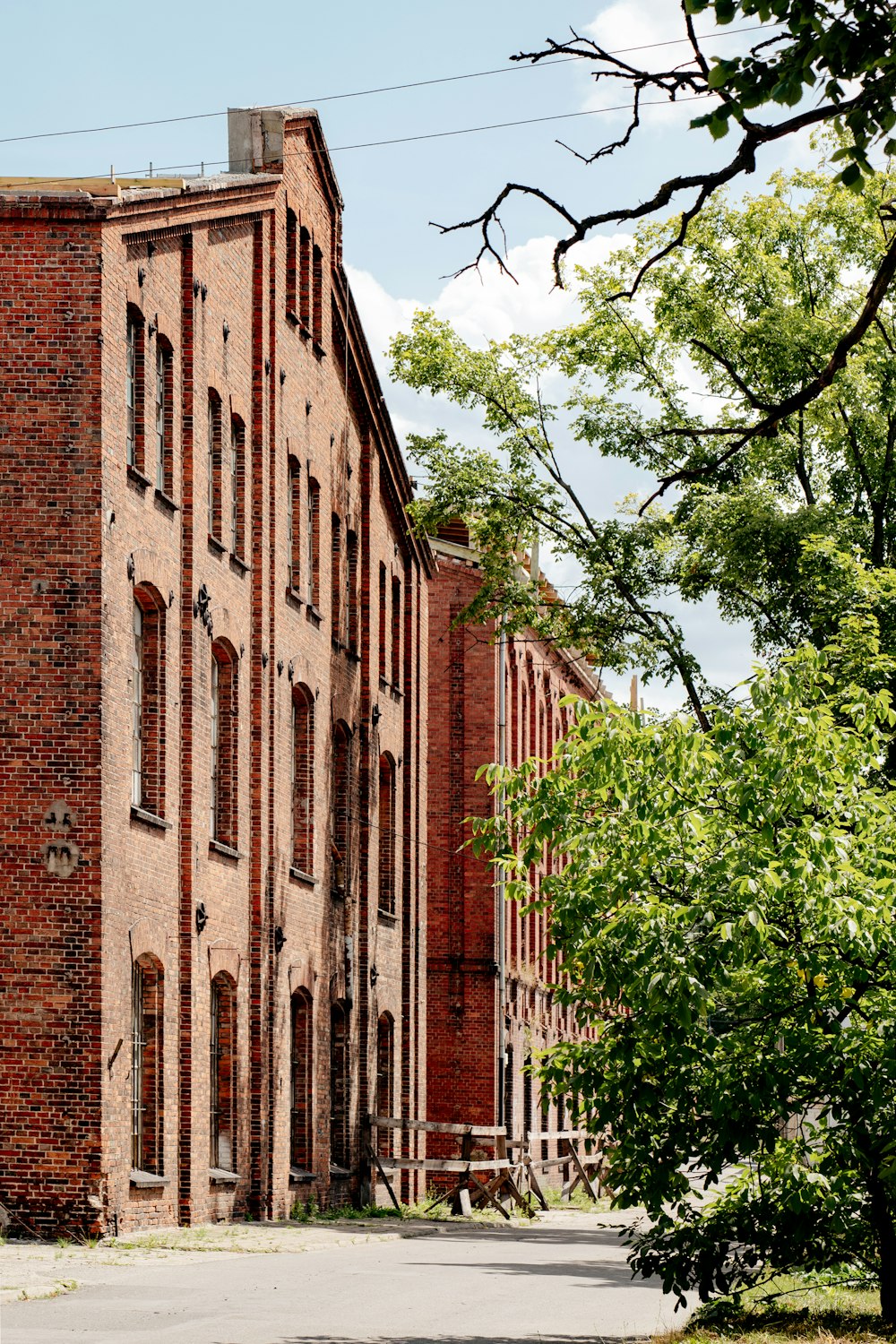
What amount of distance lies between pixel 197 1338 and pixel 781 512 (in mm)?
17415

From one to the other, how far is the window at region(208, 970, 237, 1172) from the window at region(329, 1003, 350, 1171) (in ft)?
21.2

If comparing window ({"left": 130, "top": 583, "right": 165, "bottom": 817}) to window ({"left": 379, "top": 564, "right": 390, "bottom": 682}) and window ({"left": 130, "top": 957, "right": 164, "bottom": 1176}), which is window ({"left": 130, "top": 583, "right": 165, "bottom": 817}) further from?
window ({"left": 379, "top": 564, "right": 390, "bottom": 682})

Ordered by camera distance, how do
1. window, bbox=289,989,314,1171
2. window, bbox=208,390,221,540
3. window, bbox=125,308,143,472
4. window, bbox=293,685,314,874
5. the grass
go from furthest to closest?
window, bbox=293,685,314,874, window, bbox=289,989,314,1171, window, bbox=208,390,221,540, window, bbox=125,308,143,472, the grass

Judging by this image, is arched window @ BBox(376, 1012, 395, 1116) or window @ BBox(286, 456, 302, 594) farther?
arched window @ BBox(376, 1012, 395, 1116)

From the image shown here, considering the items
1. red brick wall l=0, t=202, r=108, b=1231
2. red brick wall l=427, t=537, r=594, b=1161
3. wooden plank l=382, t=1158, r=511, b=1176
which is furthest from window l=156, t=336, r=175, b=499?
red brick wall l=427, t=537, r=594, b=1161

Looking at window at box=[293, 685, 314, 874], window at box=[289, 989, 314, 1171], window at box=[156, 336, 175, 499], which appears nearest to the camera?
window at box=[156, 336, 175, 499]

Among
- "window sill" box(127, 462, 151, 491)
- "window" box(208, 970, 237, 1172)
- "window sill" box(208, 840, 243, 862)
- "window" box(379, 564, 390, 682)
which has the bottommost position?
"window" box(208, 970, 237, 1172)

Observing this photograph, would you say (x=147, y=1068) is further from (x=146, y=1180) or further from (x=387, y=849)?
(x=387, y=849)

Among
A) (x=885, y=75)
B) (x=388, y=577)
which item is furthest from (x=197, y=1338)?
(x=388, y=577)

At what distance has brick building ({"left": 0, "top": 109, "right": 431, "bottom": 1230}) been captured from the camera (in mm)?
18234

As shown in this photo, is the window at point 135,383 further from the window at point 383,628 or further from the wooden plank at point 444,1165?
the window at point 383,628

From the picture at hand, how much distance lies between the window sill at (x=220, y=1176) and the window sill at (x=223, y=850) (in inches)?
145

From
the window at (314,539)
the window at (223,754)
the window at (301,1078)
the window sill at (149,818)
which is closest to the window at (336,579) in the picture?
the window at (314,539)

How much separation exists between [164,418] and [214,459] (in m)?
1.98
